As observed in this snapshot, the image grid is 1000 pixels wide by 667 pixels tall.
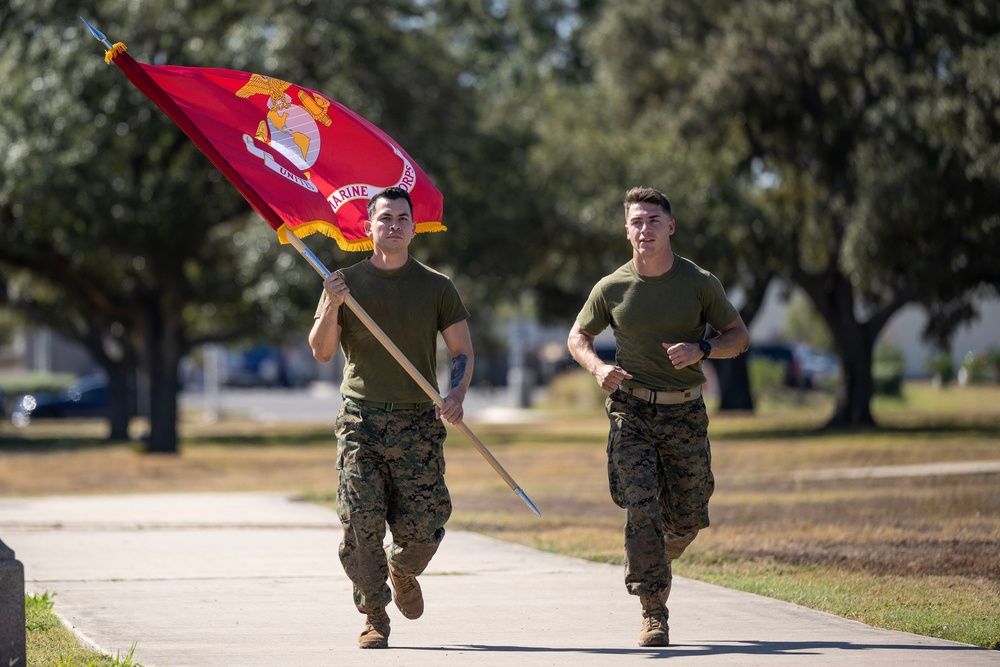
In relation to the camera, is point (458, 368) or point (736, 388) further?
point (736, 388)

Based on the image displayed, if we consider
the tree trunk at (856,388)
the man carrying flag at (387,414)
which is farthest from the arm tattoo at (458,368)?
the tree trunk at (856,388)

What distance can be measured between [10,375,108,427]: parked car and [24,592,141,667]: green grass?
38.9 m

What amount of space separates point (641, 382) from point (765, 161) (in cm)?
2210

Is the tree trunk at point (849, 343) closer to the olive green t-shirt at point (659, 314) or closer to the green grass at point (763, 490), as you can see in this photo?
the green grass at point (763, 490)

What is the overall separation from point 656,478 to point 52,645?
288 cm

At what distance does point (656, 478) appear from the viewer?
277 inches

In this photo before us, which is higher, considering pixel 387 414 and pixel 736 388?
pixel 387 414

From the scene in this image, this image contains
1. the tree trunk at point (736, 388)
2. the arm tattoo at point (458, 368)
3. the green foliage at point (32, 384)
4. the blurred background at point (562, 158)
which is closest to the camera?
the arm tattoo at point (458, 368)

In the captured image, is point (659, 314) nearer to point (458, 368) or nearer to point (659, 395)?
point (659, 395)

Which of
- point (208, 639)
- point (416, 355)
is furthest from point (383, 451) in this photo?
point (208, 639)

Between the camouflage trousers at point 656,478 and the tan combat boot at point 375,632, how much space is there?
112 centimetres

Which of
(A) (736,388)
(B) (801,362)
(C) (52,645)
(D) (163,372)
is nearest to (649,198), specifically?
(C) (52,645)

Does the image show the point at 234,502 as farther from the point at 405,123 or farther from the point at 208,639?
the point at 405,123

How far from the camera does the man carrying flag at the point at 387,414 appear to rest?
675 cm
